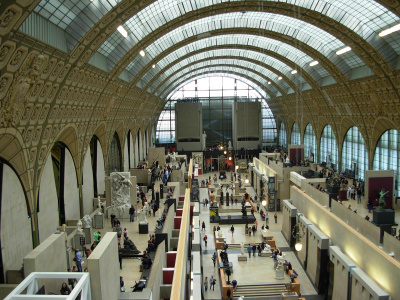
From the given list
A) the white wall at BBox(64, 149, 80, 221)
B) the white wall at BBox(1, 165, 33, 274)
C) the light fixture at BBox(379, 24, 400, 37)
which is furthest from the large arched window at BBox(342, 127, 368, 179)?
the white wall at BBox(1, 165, 33, 274)

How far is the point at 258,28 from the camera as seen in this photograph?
35.4m

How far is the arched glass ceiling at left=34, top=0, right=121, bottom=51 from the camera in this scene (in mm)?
15930

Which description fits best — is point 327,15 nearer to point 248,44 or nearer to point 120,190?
point 248,44

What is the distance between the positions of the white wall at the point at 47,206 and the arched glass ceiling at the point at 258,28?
15.9m

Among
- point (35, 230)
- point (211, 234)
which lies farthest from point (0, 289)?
point (211, 234)

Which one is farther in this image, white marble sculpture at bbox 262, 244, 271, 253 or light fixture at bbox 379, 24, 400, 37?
white marble sculpture at bbox 262, 244, 271, 253

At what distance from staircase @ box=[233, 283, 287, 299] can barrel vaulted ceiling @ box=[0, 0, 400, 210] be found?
12089 millimetres

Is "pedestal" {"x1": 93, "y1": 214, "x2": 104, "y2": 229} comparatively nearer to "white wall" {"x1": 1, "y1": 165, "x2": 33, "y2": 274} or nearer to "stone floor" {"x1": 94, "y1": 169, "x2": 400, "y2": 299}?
"stone floor" {"x1": 94, "y1": 169, "x2": 400, "y2": 299}

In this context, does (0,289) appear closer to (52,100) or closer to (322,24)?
(52,100)

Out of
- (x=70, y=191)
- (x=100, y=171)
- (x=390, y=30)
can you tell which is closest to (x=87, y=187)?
(x=70, y=191)

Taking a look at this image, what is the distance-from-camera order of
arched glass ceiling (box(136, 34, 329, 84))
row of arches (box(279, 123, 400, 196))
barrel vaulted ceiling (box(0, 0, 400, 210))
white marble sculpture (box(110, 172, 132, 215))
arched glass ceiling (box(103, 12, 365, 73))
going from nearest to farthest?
barrel vaulted ceiling (box(0, 0, 400, 210)), white marble sculpture (box(110, 172, 132, 215)), row of arches (box(279, 123, 400, 196)), arched glass ceiling (box(103, 12, 365, 73)), arched glass ceiling (box(136, 34, 329, 84))

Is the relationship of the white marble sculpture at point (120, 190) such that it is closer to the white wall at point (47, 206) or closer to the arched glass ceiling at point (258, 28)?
the white wall at point (47, 206)

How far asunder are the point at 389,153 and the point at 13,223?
96.6 ft

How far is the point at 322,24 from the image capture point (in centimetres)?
2795
